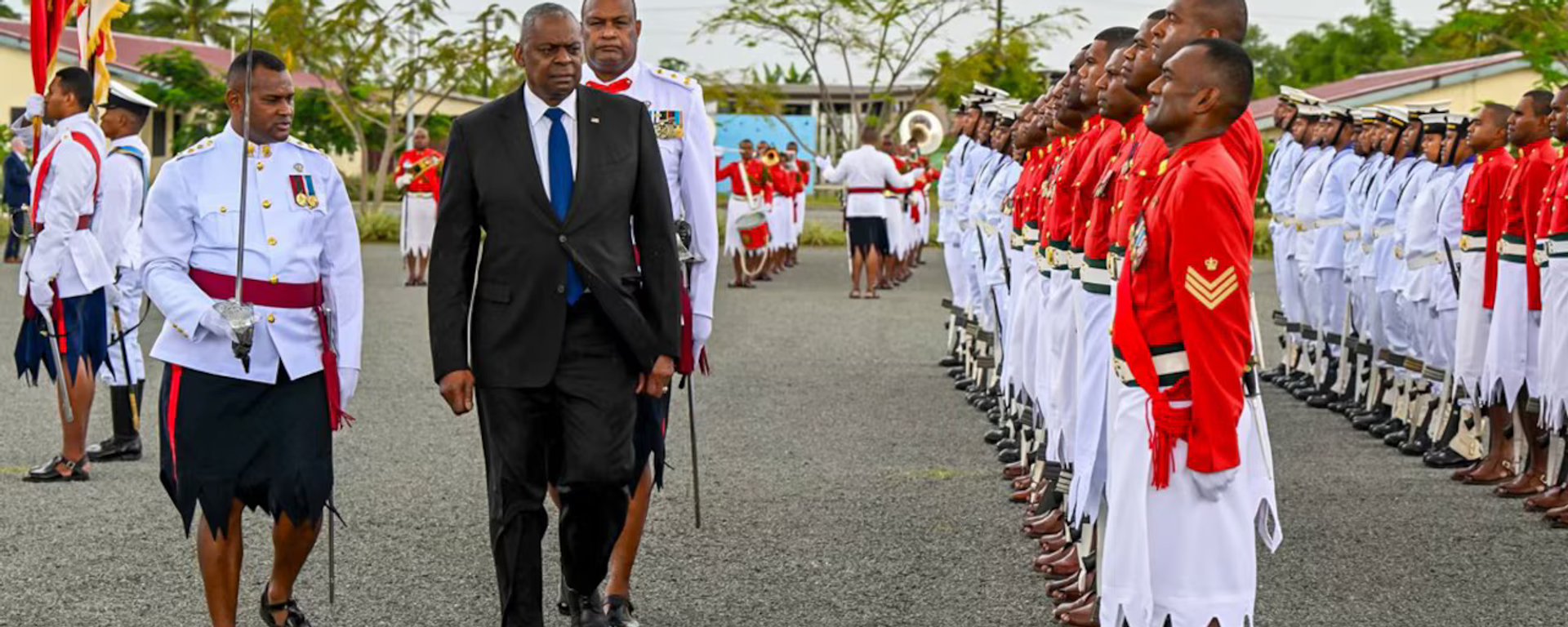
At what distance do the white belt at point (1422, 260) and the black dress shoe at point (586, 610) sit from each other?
21.2ft

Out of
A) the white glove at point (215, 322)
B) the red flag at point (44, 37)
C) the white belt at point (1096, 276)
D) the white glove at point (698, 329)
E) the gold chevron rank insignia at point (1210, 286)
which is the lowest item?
the white glove at point (698, 329)

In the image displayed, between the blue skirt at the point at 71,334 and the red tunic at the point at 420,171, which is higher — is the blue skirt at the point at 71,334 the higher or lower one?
the lower one

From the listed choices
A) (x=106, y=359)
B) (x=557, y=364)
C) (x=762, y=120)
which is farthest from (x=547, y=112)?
(x=762, y=120)

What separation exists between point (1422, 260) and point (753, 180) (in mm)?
16494

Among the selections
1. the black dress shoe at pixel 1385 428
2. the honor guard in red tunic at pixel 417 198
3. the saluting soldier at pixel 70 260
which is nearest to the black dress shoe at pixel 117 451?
the saluting soldier at pixel 70 260

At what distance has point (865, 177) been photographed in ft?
72.1

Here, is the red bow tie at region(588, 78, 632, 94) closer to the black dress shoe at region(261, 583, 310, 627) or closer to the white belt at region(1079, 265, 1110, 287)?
the white belt at region(1079, 265, 1110, 287)

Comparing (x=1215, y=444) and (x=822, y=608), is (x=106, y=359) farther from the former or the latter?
(x=1215, y=444)

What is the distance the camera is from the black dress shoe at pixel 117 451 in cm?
1017

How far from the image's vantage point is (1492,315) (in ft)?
31.8

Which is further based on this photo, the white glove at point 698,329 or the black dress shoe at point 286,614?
the white glove at point 698,329

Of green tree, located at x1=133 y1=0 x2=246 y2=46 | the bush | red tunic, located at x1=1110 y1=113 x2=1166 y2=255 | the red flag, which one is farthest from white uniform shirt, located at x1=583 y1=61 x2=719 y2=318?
green tree, located at x1=133 y1=0 x2=246 y2=46

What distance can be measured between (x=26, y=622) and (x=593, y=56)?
102 inches

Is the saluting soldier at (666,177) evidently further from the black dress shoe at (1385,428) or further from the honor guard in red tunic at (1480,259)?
the black dress shoe at (1385,428)
